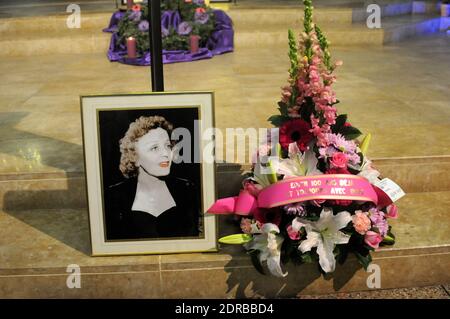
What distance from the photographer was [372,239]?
1821 millimetres

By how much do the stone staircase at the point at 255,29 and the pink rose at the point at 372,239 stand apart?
351 centimetres

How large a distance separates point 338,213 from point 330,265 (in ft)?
0.51

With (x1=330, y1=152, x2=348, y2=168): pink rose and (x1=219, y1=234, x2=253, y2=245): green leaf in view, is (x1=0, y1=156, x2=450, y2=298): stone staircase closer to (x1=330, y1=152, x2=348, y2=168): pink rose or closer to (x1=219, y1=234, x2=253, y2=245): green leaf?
(x1=219, y1=234, x2=253, y2=245): green leaf

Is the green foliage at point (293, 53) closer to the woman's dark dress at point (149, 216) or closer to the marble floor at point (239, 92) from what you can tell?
the woman's dark dress at point (149, 216)

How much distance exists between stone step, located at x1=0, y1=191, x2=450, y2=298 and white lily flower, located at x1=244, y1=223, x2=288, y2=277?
0.29ft

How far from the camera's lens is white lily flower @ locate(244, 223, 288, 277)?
5.85 ft

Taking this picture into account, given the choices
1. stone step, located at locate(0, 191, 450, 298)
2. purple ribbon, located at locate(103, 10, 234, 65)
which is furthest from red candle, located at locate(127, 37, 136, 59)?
stone step, located at locate(0, 191, 450, 298)

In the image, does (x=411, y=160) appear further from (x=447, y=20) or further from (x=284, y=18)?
(x=447, y=20)

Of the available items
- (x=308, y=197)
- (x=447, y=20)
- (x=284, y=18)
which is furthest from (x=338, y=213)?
(x=447, y=20)

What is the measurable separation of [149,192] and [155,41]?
20.1 inches

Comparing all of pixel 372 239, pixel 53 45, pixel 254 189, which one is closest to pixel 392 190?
pixel 372 239

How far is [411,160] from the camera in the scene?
2.37 m

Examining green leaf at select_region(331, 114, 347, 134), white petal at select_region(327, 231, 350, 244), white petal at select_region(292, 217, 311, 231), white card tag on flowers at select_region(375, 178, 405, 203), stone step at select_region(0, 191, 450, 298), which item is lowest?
stone step at select_region(0, 191, 450, 298)

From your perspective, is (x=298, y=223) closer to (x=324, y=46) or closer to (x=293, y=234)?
(x=293, y=234)
